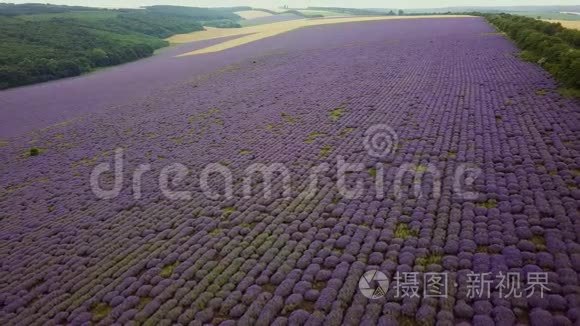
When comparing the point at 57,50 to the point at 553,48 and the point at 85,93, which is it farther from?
the point at 553,48

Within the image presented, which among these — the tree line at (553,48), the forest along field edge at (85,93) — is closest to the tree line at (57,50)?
the forest along field edge at (85,93)

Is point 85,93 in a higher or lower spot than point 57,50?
lower

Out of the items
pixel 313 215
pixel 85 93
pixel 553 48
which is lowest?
pixel 85 93

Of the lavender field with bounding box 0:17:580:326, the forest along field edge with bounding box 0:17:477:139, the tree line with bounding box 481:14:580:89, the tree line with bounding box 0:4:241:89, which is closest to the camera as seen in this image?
the lavender field with bounding box 0:17:580:326

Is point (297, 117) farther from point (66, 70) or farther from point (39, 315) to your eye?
point (66, 70)

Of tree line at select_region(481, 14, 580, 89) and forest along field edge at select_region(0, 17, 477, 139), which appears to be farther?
forest along field edge at select_region(0, 17, 477, 139)

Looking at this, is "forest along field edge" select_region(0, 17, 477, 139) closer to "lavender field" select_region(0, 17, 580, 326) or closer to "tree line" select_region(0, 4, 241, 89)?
"tree line" select_region(0, 4, 241, 89)

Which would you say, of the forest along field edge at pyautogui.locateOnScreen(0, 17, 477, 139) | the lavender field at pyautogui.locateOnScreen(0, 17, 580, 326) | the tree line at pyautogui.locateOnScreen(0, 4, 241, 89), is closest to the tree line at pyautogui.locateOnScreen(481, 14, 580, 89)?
the lavender field at pyautogui.locateOnScreen(0, 17, 580, 326)

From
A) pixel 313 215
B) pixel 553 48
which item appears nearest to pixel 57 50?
pixel 313 215

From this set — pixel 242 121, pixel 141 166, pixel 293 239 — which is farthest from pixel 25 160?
pixel 293 239
